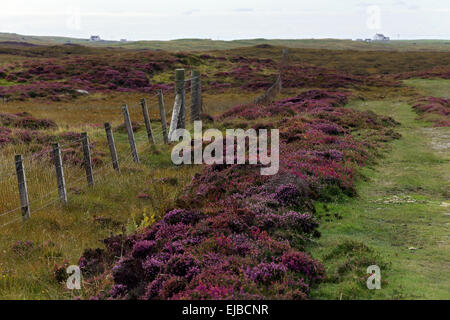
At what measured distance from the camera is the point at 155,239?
9258 mm

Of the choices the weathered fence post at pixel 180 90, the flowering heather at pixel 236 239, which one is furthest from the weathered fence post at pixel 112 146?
the weathered fence post at pixel 180 90

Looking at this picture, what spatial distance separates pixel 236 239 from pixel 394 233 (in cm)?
441

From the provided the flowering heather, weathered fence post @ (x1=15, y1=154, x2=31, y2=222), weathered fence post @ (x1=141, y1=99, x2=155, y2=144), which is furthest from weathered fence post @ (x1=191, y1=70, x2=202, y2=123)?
weathered fence post @ (x1=15, y1=154, x2=31, y2=222)

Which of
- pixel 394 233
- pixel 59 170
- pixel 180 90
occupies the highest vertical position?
pixel 180 90

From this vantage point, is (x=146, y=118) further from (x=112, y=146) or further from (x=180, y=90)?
(x=112, y=146)

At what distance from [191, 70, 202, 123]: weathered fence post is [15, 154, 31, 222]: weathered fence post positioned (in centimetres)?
1415

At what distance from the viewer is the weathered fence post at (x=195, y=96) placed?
79.8 feet

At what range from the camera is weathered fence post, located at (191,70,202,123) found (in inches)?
957

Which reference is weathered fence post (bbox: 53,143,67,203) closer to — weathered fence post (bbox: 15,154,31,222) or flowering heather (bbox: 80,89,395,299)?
weathered fence post (bbox: 15,154,31,222)

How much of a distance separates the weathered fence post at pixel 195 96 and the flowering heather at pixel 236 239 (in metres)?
9.26

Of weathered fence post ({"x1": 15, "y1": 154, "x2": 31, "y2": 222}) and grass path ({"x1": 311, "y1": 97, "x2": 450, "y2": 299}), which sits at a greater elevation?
weathered fence post ({"x1": 15, "y1": 154, "x2": 31, "y2": 222})

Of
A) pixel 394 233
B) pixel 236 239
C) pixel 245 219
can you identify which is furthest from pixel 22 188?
pixel 394 233

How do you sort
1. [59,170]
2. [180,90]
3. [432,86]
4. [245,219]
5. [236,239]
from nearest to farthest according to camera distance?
[236,239]
[245,219]
[59,170]
[180,90]
[432,86]

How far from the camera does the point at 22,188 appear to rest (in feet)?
37.4
